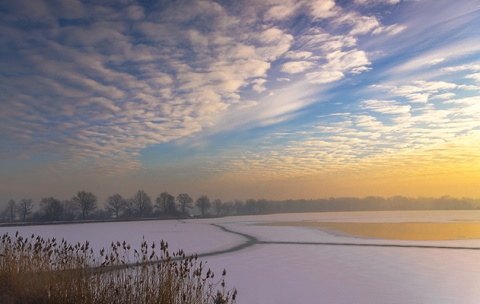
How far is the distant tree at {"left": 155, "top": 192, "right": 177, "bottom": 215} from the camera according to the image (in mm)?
133688

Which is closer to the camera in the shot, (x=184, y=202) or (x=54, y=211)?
(x=54, y=211)

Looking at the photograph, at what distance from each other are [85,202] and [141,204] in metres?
18.9

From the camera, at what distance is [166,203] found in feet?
450

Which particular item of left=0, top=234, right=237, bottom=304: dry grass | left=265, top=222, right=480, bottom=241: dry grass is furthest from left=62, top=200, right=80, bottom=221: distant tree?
left=0, top=234, right=237, bottom=304: dry grass

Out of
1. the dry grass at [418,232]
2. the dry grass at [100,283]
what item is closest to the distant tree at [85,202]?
the dry grass at [418,232]

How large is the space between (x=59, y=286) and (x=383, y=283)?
8774mm

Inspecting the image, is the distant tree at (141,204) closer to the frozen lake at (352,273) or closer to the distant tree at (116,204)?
the distant tree at (116,204)

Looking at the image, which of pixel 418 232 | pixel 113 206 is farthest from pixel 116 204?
pixel 418 232

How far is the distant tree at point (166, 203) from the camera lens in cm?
13369

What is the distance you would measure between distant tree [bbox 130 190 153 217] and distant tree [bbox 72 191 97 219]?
14.4 meters

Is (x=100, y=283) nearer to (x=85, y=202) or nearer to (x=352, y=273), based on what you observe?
(x=352, y=273)

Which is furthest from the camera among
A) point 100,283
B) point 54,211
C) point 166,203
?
point 166,203

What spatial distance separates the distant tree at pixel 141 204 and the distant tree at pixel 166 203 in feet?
10.8

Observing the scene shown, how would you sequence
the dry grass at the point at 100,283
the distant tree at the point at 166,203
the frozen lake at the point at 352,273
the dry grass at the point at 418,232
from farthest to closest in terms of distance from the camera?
the distant tree at the point at 166,203 → the dry grass at the point at 418,232 → the frozen lake at the point at 352,273 → the dry grass at the point at 100,283
